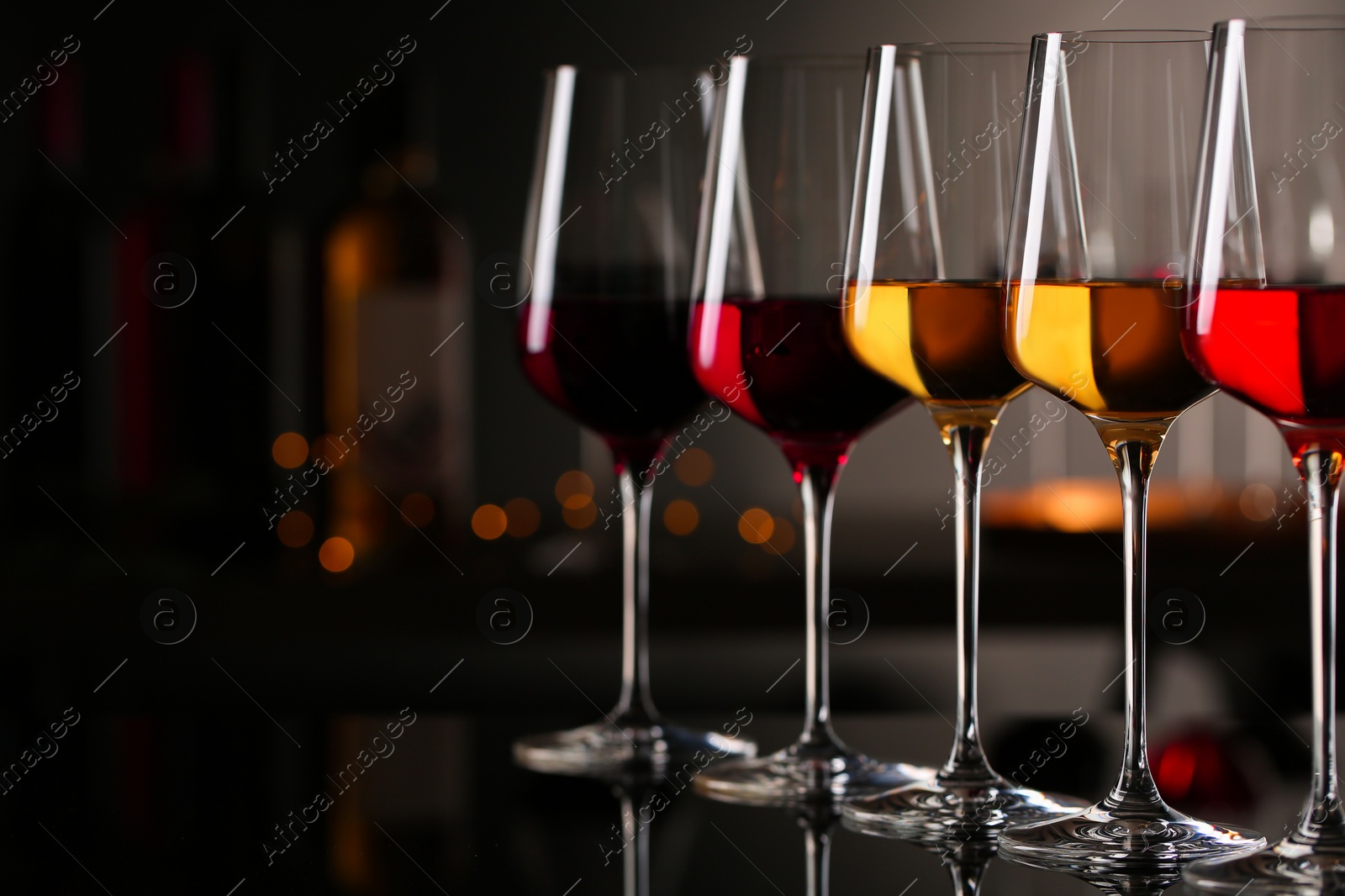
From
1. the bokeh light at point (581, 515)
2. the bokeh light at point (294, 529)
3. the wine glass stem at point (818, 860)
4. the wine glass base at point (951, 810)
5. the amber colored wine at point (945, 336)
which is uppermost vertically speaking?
the amber colored wine at point (945, 336)

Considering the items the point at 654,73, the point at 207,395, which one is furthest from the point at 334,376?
the point at 654,73

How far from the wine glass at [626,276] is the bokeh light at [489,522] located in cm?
99

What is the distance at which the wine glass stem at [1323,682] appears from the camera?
0.50 meters

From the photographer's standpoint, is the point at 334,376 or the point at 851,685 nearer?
the point at 334,376

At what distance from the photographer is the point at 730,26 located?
6.42 ft

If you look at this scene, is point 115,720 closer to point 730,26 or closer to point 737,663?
point 737,663

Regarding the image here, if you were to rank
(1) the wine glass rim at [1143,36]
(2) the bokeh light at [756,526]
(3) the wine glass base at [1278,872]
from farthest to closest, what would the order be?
(2) the bokeh light at [756,526] → (1) the wine glass rim at [1143,36] → (3) the wine glass base at [1278,872]

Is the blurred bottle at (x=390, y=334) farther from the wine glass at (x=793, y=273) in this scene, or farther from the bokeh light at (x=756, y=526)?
the wine glass at (x=793, y=273)

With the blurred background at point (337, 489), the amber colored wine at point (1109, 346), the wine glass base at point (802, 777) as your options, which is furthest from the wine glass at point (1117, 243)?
the blurred background at point (337, 489)

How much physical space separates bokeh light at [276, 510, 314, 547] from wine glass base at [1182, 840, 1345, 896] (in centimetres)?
125

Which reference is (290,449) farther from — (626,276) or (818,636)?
(818,636)

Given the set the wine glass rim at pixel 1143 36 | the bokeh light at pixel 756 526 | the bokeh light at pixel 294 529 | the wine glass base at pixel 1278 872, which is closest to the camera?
the wine glass base at pixel 1278 872

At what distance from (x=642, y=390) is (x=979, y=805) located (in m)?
0.29

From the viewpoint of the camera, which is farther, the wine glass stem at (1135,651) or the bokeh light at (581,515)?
the bokeh light at (581,515)
